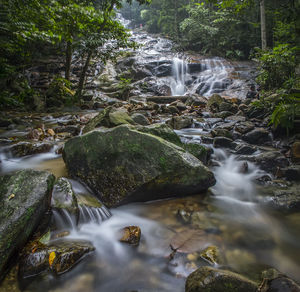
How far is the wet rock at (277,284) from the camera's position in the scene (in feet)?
4.46

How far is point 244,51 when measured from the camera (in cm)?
2194

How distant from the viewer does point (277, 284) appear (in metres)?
1.41

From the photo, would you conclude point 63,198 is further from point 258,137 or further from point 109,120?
point 258,137

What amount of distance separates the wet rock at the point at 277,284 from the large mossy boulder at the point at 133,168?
1464 mm

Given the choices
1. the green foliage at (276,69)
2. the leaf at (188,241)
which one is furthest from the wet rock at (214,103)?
the leaf at (188,241)

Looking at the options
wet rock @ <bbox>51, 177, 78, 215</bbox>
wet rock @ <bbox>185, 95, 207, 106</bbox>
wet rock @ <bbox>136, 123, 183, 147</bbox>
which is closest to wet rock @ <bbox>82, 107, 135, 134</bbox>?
wet rock @ <bbox>136, 123, 183, 147</bbox>

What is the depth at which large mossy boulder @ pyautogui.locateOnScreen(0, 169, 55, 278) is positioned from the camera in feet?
5.03

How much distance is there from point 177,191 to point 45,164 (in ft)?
7.97

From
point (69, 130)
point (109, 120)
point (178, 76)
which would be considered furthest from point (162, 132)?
point (178, 76)

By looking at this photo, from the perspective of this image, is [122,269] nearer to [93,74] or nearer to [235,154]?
[235,154]

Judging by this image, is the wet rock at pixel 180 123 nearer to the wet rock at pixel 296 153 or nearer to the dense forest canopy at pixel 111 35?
the dense forest canopy at pixel 111 35

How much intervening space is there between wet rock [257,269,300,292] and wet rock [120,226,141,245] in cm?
112

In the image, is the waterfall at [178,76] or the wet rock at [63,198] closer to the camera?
the wet rock at [63,198]

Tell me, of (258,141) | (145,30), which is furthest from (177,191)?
(145,30)
